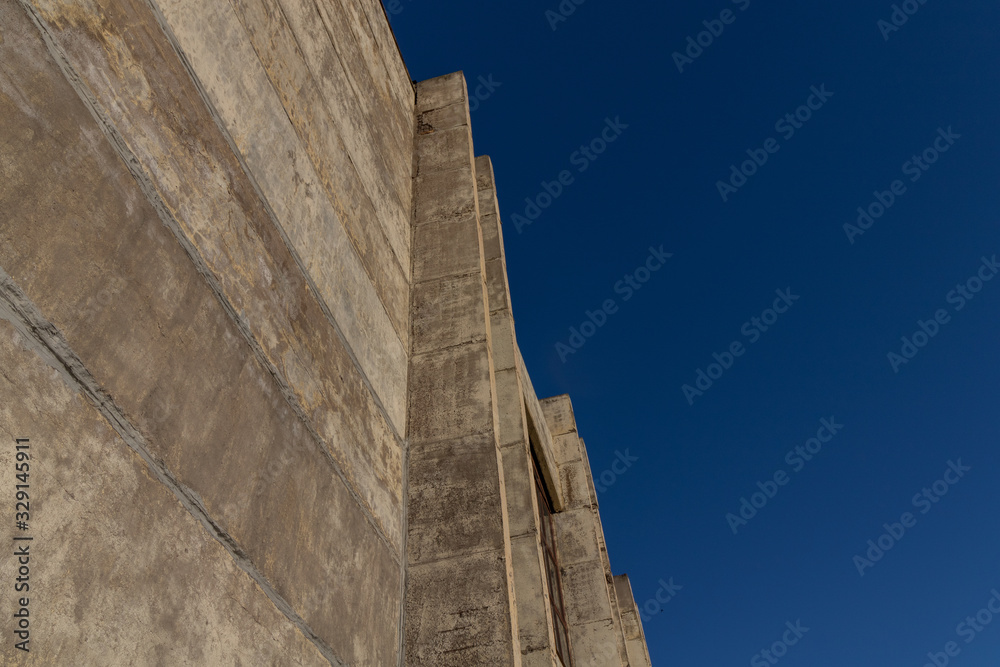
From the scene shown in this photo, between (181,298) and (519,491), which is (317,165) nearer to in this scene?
(181,298)

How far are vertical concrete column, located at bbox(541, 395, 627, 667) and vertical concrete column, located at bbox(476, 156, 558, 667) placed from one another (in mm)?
3699

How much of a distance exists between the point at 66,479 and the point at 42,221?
0.60 meters

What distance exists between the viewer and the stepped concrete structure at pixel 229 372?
148 cm

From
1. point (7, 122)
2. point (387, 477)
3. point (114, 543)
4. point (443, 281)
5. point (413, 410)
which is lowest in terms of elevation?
point (114, 543)

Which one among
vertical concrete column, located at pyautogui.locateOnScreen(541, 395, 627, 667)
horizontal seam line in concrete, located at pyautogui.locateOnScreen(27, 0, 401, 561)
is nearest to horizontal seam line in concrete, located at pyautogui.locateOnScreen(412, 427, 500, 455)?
horizontal seam line in concrete, located at pyautogui.locateOnScreen(27, 0, 401, 561)

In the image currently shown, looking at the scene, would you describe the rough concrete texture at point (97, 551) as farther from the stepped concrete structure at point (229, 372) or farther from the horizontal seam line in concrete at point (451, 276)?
the horizontal seam line in concrete at point (451, 276)

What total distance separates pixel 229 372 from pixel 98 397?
0.55 meters

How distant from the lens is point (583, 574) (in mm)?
8758

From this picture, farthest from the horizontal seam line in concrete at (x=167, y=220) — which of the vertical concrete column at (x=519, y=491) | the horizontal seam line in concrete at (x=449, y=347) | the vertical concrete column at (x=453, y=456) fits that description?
the vertical concrete column at (x=519, y=491)

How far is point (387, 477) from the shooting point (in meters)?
3.47

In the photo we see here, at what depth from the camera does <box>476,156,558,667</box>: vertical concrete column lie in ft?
14.6

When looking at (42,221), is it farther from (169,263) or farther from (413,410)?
(413,410)

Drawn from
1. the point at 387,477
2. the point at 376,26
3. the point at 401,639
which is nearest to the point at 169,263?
the point at 387,477

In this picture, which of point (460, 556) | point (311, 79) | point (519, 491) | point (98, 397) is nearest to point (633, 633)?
point (519, 491)
